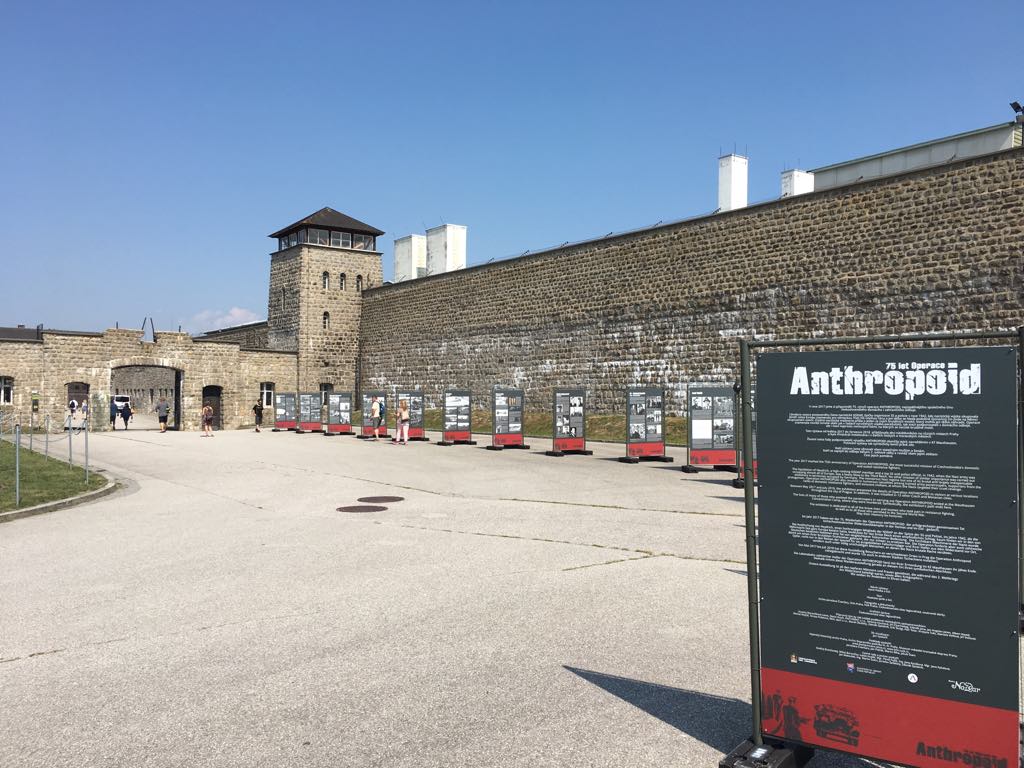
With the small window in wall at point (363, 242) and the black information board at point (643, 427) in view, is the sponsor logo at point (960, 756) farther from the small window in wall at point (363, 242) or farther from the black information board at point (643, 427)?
the small window in wall at point (363, 242)

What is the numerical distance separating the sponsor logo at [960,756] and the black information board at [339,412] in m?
31.4

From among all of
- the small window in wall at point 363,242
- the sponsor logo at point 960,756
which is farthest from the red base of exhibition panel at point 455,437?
the small window in wall at point 363,242

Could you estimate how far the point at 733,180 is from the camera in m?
36.6

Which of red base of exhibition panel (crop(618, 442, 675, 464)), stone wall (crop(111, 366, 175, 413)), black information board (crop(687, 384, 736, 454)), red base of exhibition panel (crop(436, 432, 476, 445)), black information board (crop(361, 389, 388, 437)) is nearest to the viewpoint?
black information board (crop(687, 384, 736, 454))

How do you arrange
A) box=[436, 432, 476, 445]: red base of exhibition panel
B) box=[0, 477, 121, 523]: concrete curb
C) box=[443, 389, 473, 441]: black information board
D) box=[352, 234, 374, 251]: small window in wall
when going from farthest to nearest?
box=[352, 234, 374, 251]: small window in wall
box=[436, 432, 476, 445]: red base of exhibition panel
box=[443, 389, 473, 441]: black information board
box=[0, 477, 121, 523]: concrete curb

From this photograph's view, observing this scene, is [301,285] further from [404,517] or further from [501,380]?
[404,517]

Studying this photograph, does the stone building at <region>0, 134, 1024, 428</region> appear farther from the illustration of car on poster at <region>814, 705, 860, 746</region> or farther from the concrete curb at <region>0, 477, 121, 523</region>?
the concrete curb at <region>0, 477, 121, 523</region>

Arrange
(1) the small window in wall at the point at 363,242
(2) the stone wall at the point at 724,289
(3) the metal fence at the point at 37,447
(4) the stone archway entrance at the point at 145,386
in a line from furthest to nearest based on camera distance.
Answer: (4) the stone archway entrance at the point at 145,386, (1) the small window in wall at the point at 363,242, (2) the stone wall at the point at 724,289, (3) the metal fence at the point at 37,447

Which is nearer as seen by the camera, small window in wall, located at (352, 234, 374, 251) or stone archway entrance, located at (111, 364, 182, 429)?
small window in wall, located at (352, 234, 374, 251)

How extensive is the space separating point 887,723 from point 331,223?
Result: 48990mm

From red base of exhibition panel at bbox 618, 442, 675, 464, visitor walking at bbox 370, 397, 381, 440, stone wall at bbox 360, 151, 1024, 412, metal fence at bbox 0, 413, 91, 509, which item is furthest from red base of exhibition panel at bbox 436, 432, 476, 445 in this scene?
metal fence at bbox 0, 413, 91, 509

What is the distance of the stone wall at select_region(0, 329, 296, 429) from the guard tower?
4.90ft

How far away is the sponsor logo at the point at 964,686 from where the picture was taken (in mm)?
3342

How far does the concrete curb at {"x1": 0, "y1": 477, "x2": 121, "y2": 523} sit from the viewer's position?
1133cm
